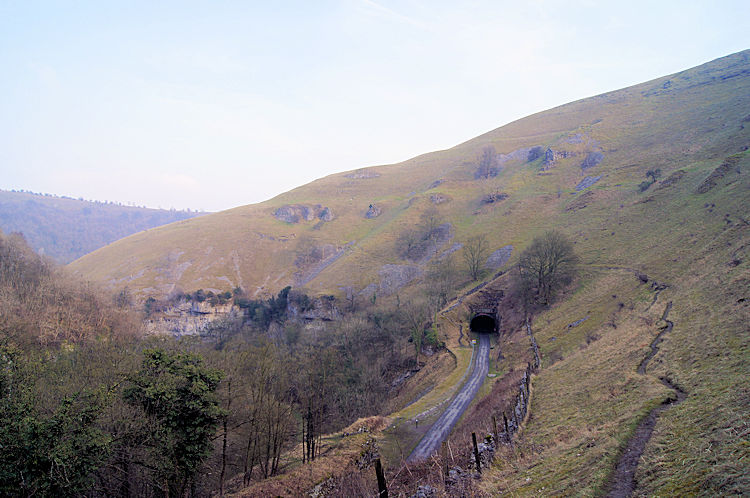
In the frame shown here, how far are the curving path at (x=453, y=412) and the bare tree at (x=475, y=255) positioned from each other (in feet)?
81.0

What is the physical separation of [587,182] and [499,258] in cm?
3939

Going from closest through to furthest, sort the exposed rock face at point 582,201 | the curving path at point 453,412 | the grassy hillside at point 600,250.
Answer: the grassy hillside at point 600,250
the curving path at point 453,412
the exposed rock face at point 582,201

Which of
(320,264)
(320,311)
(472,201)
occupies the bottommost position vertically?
(320,311)

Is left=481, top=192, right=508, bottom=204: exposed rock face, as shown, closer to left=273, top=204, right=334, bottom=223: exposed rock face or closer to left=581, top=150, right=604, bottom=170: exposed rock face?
left=581, top=150, right=604, bottom=170: exposed rock face

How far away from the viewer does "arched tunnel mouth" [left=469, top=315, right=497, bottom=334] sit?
187ft

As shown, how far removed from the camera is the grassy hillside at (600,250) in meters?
11.0

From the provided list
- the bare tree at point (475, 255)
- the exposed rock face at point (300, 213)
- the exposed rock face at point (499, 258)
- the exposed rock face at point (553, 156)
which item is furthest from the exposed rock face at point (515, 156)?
the exposed rock face at point (300, 213)

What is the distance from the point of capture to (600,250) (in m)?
51.5

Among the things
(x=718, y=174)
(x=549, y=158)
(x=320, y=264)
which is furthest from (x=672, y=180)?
(x=320, y=264)

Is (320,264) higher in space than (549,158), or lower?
lower

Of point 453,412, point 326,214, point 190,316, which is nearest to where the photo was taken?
point 453,412

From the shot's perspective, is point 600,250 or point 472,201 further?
point 472,201

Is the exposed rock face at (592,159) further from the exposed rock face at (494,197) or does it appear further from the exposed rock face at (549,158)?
the exposed rock face at (494,197)

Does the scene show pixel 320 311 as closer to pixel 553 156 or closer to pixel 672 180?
pixel 672 180
